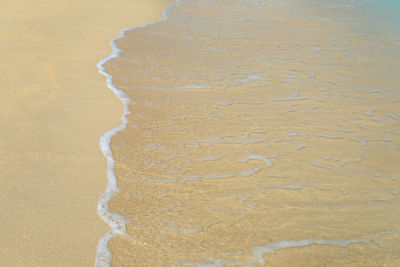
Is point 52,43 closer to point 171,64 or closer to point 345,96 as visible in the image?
point 171,64

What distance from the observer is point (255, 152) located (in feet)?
12.8

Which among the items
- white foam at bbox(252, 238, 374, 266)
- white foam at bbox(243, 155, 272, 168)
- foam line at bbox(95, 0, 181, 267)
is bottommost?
white foam at bbox(252, 238, 374, 266)

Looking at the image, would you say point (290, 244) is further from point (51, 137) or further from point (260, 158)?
point (51, 137)

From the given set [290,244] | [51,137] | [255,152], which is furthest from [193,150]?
[290,244]

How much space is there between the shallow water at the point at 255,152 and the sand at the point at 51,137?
0.78 feet

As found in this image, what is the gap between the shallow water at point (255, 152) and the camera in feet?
9.04

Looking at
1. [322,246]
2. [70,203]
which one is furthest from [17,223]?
[322,246]

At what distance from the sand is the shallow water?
0.78ft

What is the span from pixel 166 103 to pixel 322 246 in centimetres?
264

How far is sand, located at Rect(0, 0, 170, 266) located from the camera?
8.50ft

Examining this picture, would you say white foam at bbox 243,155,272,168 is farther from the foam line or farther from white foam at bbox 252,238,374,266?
the foam line

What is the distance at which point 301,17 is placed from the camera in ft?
33.4

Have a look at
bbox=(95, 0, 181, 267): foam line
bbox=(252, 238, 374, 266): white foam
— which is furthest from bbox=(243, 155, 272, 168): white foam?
bbox=(95, 0, 181, 267): foam line

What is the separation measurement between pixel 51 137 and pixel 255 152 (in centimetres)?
183
